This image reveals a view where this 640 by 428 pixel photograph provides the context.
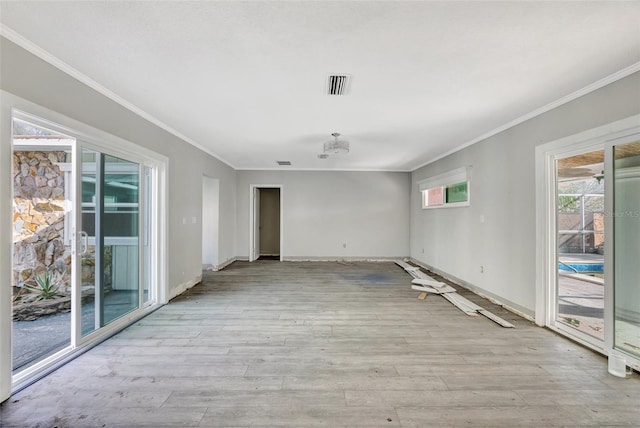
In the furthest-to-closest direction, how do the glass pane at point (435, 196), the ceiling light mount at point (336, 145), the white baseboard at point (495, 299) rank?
the glass pane at point (435, 196) < the ceiling light mount at point (336, 145) < the white baseboard at point (495, 299)

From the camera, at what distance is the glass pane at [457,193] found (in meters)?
4.63

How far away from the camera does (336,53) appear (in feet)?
6.20

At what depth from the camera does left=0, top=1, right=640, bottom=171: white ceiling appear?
1518mm

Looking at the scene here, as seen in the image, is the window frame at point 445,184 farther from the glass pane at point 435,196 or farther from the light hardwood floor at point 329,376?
the light hardwood floor at point 329,376

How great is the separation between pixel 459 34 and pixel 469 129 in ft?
7.67

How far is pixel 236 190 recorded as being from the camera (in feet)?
23.1

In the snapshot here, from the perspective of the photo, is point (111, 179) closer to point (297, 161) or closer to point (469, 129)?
point (297, 161)

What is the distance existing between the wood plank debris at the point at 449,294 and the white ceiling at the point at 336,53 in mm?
2453

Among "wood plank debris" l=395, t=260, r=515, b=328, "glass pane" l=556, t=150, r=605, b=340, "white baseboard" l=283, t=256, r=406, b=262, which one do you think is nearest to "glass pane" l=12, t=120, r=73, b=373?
"white baseboard" l=283, t=256, r=406, b=262

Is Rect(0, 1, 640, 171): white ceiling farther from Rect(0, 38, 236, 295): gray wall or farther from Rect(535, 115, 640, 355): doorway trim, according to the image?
Rect(535, 115, 640, 355): doorway trim

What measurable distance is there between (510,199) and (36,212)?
21.1ft

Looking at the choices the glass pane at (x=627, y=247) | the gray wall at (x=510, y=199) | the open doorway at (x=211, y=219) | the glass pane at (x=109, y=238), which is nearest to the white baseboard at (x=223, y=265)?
the open doorway at (x=211, y=219)

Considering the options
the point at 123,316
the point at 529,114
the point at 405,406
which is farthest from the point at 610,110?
the point at 123,316

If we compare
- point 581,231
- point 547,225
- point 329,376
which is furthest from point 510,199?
point 329,376
